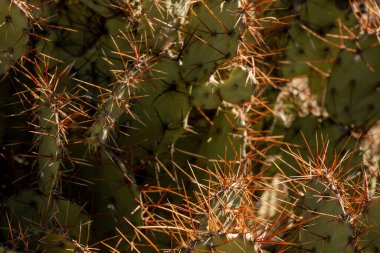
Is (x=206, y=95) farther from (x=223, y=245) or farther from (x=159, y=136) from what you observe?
(x=223, y=245)

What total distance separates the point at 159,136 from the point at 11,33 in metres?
0.67

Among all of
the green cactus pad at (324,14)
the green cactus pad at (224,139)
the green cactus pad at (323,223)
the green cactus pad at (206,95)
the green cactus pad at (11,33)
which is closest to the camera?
the green cactus pad at (323,223)

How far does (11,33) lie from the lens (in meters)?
2.68

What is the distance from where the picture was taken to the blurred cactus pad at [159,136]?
8.30 ft

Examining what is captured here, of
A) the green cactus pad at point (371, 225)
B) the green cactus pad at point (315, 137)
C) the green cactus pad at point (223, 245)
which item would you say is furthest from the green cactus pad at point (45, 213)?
the green cactus pad at point (315, 137)

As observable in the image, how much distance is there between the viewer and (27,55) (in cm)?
304

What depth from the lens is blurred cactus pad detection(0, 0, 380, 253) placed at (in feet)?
8.30

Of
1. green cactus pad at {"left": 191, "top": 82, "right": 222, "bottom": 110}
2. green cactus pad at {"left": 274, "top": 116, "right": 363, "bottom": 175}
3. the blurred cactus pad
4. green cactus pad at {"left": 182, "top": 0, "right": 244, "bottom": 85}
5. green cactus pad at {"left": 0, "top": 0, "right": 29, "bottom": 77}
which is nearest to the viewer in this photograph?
the blurred cactus pad

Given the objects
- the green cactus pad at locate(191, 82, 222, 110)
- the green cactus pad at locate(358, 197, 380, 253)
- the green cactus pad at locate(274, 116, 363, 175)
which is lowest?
the green cactus pad at locate(274, 116, 363, 175)

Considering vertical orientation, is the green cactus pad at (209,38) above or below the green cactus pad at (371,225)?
above

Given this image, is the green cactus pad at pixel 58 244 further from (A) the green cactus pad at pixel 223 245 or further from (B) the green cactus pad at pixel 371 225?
(B) the green cactus pad at pixel 371 225

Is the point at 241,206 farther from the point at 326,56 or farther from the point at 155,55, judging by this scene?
the point at 326,56

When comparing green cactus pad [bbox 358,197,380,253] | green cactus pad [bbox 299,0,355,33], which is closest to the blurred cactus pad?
green cactus pad [bbox 358,197,380,253]

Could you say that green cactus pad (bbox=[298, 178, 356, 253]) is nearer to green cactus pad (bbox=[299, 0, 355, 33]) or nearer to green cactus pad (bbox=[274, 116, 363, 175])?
green cactus pad (bbox=[274, 116, 363, 175])
